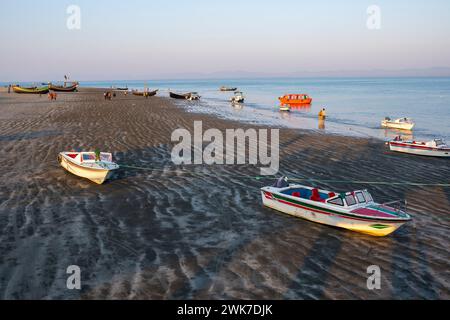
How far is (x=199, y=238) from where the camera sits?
12477 mm

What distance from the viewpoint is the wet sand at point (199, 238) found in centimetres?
962

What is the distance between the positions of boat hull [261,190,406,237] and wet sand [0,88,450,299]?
10.4 inches

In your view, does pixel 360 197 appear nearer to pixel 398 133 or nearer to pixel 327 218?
pixel 327 218

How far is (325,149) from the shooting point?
27.8 meters

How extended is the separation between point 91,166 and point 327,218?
1074 cm

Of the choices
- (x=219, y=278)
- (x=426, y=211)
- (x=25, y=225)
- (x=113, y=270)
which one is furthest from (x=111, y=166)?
(x=426, y=211)

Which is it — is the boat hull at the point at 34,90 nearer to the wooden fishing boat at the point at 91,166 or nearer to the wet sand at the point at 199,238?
the wet sand at the point at 199,238

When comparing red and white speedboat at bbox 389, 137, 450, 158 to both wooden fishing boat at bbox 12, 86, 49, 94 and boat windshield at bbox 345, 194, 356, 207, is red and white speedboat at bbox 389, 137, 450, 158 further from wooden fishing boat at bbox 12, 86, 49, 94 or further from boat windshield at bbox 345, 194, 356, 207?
wooden fishing boat at bbox 12, 86, 49, 94

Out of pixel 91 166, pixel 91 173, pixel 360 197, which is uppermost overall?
pixel 91 166

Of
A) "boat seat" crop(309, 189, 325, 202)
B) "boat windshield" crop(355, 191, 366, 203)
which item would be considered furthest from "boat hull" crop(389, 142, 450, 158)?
"boat seat" crop(309, 189, 325, 202)

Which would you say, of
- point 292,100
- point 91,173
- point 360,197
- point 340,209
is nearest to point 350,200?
point 360,197
